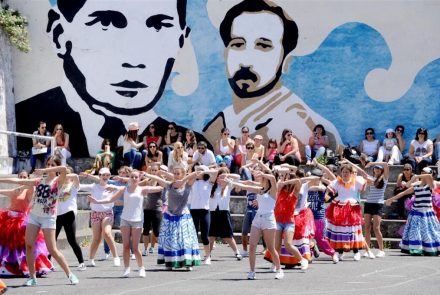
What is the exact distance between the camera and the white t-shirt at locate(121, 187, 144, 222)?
688 inches

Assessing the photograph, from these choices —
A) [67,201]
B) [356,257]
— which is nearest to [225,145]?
[356,257]

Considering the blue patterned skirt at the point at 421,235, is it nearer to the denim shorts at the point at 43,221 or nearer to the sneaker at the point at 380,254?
the sneaker at the point at 380,254

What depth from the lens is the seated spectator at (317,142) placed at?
2697cm

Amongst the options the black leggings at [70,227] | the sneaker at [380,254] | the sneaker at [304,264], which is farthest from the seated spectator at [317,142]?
the black leggings at [70,227]

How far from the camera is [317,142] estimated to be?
27266 mm

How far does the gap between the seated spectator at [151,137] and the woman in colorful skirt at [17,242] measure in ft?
32.3

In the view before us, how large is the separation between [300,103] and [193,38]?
3.27m

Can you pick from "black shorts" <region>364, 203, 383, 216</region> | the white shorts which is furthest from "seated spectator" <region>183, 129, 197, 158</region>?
the white shorts

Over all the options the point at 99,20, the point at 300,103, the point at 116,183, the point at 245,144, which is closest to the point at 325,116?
the point at 300,103

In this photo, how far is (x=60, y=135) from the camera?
92.1ft

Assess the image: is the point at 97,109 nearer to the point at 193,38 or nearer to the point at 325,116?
the point at 193,38

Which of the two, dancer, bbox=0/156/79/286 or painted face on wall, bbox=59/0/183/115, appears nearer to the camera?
dancer, bbox=0/156/79/286

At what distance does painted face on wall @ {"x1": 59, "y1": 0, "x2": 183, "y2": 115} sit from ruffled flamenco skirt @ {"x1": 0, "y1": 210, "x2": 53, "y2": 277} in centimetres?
1148

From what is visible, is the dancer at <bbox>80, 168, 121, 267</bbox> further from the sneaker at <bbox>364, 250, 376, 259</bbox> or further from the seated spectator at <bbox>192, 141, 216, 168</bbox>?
the seated spectator at <bbox>192, 141, 216, 168</bbox>
